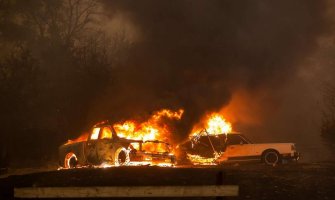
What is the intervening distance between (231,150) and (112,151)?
17.3 feet

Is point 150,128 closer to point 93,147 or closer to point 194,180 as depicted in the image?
point 93,147

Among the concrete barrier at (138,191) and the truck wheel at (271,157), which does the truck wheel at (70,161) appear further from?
the concrete barrier at (138,191)

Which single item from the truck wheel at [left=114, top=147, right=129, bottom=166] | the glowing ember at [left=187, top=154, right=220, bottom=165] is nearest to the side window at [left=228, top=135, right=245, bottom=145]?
the glowing ember at [left=187, top=154, right=220, bottom=165]

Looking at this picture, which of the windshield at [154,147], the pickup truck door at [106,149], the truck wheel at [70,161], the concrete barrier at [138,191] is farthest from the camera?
the truck wheel at [70,161]

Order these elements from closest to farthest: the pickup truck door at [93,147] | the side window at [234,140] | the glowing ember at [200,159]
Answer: the pickup truck door at [93,147], the side window at [234,140], the glowing ember at [200,159]

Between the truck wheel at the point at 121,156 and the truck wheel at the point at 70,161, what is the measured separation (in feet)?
7.76

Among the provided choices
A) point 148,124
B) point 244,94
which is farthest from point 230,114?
point 148,124

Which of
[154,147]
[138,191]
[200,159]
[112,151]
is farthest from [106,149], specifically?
[138,191]

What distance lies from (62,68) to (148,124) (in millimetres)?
12183

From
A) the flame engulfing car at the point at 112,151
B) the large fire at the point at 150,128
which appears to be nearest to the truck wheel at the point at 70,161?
the flame engulfing car at the point at 112,151

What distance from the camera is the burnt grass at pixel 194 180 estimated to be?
1208 cm

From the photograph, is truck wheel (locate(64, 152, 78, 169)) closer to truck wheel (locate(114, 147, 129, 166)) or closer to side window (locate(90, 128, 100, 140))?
side window (locate(90, 128, 100, 140))

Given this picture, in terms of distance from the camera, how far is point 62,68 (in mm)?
32250

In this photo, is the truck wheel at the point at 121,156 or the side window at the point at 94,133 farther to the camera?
the side window at the point at 94,133
